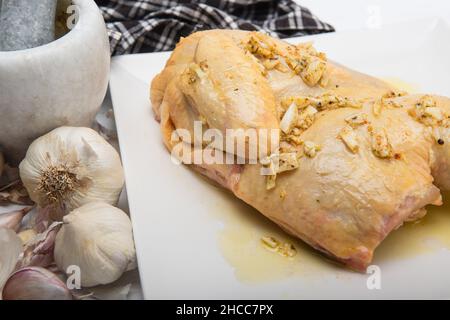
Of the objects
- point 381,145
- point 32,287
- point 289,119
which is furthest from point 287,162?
point 32,287

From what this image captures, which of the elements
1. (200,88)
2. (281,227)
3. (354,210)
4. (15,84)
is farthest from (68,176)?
(354,210)

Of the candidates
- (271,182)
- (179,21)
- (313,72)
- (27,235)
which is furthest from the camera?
(179,21)

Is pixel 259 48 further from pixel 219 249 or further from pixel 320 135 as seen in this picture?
pixel 219 249

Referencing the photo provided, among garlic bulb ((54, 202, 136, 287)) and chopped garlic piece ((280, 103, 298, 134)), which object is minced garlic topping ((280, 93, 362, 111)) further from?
garlic bulb ((54, 202, 136, 287))

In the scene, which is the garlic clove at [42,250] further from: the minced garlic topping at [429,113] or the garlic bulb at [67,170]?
the minced garlic topping at [429,113]

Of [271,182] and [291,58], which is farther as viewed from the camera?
[291,58]

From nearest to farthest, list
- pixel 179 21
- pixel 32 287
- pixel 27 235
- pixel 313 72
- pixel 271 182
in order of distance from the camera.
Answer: pixel 32 287 → pixel 271 182 → pixel 27 235 → pixel 313 72 → pixel 179 21

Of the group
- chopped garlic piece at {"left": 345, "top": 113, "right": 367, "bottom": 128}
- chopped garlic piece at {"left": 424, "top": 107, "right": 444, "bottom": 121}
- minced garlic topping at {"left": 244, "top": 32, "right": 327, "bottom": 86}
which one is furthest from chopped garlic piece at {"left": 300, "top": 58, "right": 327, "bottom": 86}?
chopped garlic piece at {"left": 424, "top": 107, "right": 444, "bottom": 121}
